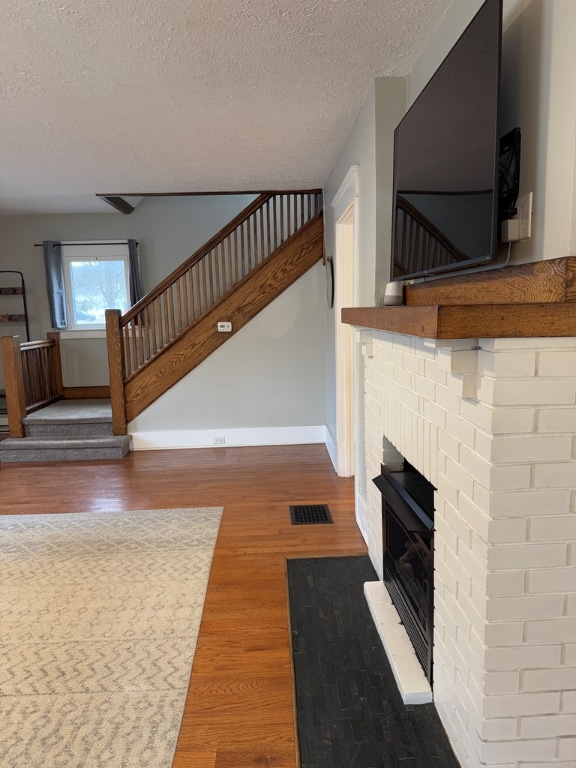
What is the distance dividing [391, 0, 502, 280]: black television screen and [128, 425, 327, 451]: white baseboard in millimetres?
3066

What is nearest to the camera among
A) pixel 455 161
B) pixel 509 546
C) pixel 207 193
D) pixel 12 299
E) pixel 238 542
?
pixel 509 546

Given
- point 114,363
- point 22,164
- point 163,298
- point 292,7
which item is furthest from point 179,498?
point 292,7

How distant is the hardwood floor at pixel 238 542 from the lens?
1617 mm

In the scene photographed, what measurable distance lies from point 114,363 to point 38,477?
4.04ft

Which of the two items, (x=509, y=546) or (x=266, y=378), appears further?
(x=266, y=378)

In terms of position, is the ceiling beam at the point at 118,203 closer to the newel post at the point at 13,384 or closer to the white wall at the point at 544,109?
the newel post at the point at 13,384

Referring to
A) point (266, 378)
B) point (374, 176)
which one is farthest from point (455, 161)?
point (266, 378)

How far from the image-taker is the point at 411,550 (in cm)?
190

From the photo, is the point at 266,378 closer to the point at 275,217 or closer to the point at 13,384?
the point at 275,217

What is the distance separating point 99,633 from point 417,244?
6.85ft

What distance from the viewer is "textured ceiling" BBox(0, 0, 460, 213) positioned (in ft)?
5.91

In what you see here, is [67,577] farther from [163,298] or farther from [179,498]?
[163,298]

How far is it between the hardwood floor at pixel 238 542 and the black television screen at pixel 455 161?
1.60m

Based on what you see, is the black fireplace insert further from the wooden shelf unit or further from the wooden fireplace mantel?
the wooden shelf unit
